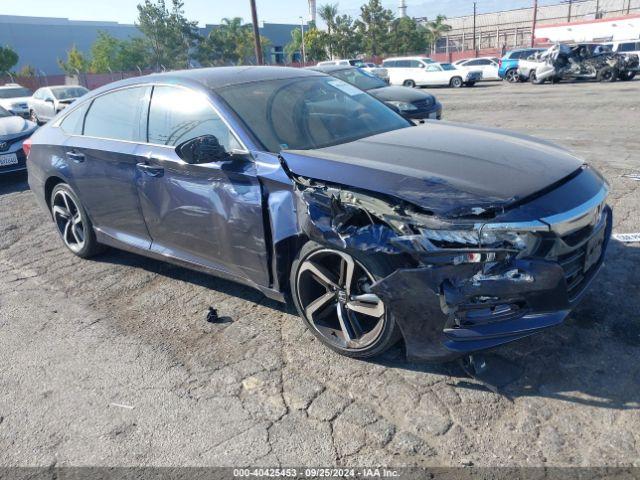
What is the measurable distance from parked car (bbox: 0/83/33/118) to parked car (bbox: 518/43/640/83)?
22328mm

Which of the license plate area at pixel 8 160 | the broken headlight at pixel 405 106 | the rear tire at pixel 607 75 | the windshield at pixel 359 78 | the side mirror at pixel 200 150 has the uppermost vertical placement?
the side mirror at pixel 200 150

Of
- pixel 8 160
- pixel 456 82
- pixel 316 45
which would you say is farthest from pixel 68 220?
pixel 316 45

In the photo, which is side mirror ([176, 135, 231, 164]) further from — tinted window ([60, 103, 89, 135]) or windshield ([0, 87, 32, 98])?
windshield ([0, 87, 32, 98])

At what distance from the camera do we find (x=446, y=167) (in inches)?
118

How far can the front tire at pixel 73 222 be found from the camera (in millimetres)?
4980

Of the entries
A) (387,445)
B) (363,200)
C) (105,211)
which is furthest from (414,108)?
A: (387,445)

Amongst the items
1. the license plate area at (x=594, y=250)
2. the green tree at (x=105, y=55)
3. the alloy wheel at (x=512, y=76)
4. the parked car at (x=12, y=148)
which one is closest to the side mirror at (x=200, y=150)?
the license plate area at (x=594, y=250)

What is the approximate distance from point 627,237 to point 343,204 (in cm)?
312

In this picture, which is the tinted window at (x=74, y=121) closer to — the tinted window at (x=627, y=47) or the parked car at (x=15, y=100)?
the parked car at (x=15, y=100)

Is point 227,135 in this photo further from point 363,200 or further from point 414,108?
point 414,108

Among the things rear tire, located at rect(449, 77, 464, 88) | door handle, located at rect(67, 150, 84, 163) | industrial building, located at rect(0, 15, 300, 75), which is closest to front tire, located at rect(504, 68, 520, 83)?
rear tire, located at rect(449, 77, 464, 88)

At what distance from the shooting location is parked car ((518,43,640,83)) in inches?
915

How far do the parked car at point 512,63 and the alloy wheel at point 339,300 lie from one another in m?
27.7

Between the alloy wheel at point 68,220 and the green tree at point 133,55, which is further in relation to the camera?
the green tree at point 133,55
